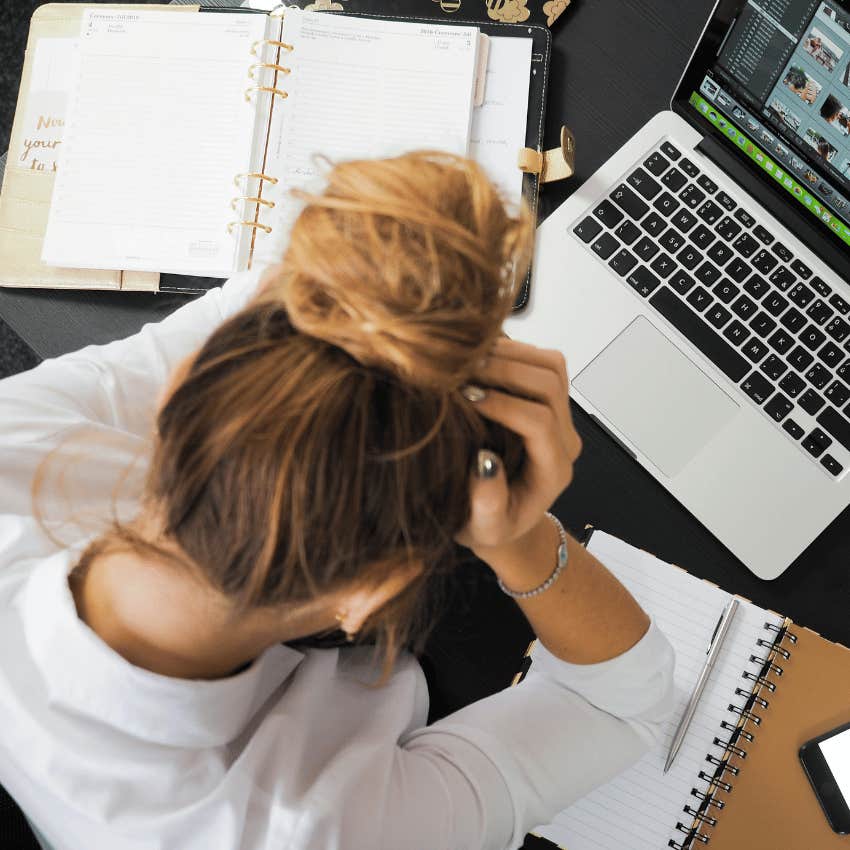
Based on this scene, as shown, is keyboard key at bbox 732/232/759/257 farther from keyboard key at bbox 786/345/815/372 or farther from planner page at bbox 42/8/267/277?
planner page at bbox 42/8/267/277

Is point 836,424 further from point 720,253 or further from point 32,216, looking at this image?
point 32,216

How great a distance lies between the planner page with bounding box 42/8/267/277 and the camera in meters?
0.71

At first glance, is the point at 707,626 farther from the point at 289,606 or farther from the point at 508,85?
the point at 508,85

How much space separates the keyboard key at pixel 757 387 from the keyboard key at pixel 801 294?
0.25 feet

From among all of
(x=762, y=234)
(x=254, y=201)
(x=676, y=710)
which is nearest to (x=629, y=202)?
(x=762, y=234)

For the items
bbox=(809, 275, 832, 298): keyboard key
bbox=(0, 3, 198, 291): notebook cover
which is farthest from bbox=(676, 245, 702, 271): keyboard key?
bbox=(0, 3, 198, 291): notebook cover

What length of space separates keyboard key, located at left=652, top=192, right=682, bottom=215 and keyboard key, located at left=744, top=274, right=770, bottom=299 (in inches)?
3.8

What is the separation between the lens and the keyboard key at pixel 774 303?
2.29ft

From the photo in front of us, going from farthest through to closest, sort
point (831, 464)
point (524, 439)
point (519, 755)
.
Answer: point (831, 464) < point (519, 755) < point (524, 439)

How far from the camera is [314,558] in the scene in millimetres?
351

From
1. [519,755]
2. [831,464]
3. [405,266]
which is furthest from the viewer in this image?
[831,464]

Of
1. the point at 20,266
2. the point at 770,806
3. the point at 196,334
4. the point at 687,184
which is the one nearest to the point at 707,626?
the point at 770,806

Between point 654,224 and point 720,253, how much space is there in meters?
0.07

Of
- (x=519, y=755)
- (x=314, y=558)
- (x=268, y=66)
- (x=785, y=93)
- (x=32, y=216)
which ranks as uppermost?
(x=785, y=93)
